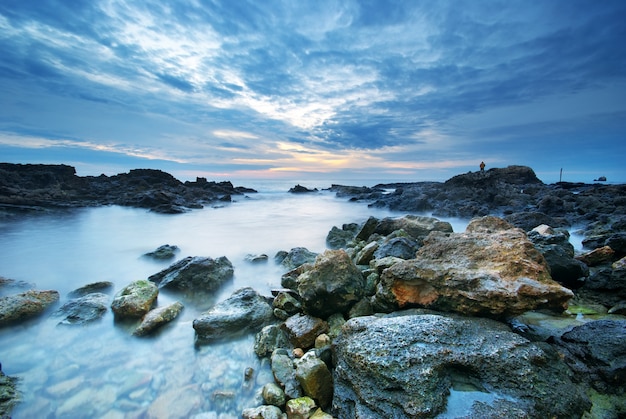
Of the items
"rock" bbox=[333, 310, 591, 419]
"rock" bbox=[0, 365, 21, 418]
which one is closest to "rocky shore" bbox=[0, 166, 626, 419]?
"rock" bbox=[333, 310, 591, 419]

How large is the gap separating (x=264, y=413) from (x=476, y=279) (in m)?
2.68

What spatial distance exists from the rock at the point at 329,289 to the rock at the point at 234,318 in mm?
995

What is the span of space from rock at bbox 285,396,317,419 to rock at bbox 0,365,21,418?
9.99 ft

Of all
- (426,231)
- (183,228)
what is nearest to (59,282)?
(183,228)

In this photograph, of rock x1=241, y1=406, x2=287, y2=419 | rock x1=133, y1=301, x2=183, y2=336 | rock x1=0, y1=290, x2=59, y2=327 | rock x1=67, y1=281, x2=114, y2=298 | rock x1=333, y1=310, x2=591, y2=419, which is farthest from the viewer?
rock x1=67, y1=281, x2=114, y2=298

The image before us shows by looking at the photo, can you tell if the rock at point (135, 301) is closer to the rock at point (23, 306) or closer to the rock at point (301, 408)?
the rock at point (23, 306)

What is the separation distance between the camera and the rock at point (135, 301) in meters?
5.16

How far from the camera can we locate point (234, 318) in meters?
4.78

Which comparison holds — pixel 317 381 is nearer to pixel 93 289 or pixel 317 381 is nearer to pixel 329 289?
pixel 329 289

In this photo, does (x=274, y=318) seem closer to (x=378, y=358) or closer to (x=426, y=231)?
(x=378, y=358)

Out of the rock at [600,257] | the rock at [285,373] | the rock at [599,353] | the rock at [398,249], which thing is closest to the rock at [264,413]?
the rock at [285,373]

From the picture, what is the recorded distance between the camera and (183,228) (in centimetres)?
1557

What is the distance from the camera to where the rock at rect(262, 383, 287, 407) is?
312cm

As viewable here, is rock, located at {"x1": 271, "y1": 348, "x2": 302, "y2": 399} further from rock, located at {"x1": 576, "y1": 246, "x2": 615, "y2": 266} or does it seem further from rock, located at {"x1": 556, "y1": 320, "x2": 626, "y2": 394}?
rock, located at {"x1": 576, "y1": 246, "x2": 615, "y2": 266}
